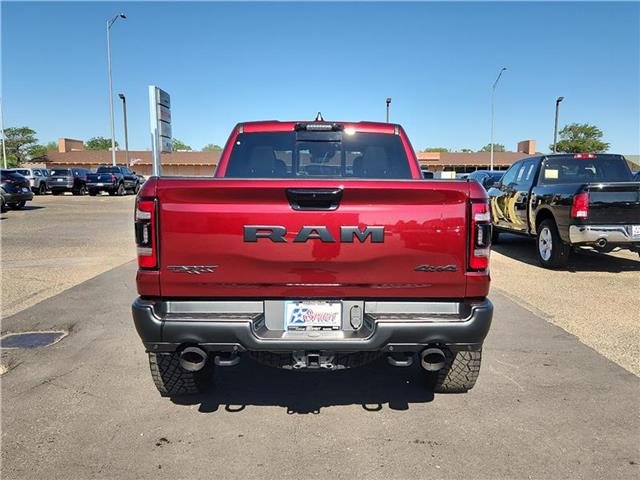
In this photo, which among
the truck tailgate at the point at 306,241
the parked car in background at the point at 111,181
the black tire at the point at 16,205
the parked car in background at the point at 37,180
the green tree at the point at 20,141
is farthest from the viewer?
the green tree at the point at 20,141

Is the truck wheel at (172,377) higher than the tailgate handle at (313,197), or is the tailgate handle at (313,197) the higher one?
the tailgate handle at (313,197)

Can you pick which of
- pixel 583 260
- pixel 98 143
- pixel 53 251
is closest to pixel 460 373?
pixel 583 260

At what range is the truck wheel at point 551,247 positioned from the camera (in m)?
8.15

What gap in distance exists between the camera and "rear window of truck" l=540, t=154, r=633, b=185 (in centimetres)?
902

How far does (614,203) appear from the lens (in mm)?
7402

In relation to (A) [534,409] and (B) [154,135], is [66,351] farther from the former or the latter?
(B) [154,135]

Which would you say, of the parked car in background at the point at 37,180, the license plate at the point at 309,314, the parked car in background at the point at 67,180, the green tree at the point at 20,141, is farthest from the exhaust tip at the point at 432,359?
the green tree at the point at 20,141

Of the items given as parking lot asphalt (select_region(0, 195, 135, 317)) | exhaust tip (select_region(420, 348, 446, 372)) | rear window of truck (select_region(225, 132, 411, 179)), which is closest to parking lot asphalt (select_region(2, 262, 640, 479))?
exhaust tip (select_region(420, 348, 446, 372))

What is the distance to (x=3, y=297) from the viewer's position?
6.54 meters

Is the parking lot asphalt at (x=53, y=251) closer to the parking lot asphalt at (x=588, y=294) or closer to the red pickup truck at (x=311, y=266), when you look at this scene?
the red pickup truck at (x=311, y=266)

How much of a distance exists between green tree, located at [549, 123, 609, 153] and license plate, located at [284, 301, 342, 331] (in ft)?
213

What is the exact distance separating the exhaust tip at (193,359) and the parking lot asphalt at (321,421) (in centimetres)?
48

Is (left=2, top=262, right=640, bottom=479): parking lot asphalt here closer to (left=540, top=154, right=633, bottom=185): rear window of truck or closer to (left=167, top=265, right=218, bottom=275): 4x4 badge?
(left=167, top=265, right=218, bottom=275): 4x4 badge

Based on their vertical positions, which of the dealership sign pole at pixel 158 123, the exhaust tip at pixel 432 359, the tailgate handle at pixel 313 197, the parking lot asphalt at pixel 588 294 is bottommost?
the parking lot asphalt at pixel 588 294
